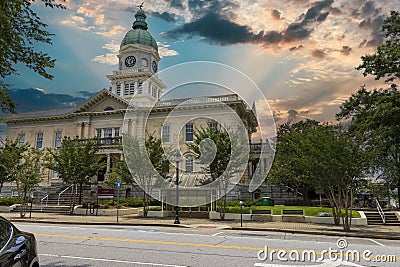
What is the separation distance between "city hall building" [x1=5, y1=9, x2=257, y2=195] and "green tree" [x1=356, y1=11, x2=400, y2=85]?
13506 mm

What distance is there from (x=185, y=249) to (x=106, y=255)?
2.34 m

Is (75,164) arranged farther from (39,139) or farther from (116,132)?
(39,139)

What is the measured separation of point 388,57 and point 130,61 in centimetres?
3895

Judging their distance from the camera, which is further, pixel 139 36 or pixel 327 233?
pixel 139 36

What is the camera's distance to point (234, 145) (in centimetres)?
2591

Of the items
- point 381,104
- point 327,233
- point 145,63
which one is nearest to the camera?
point 327,233

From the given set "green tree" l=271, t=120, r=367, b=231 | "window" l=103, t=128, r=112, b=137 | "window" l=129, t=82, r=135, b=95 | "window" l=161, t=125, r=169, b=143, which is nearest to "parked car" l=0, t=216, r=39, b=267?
"green tree" l=271, t=120, r=367, b=231

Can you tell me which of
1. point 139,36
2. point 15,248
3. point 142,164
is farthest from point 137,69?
point 15,248

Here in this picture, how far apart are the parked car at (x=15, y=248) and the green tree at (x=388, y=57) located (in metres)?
23.9

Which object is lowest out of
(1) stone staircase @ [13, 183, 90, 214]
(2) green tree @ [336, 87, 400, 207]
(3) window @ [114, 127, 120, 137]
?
(1) stone staircase @ [13, 183, 90, 214]

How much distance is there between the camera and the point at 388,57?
24.2m

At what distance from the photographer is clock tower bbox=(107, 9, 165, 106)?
52000 millimetres

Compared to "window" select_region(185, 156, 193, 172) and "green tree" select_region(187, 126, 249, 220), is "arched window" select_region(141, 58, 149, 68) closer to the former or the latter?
"window" select_region(185, 156, 193, 172)

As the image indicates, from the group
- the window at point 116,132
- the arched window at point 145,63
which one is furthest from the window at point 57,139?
the arched window at point 145,63
